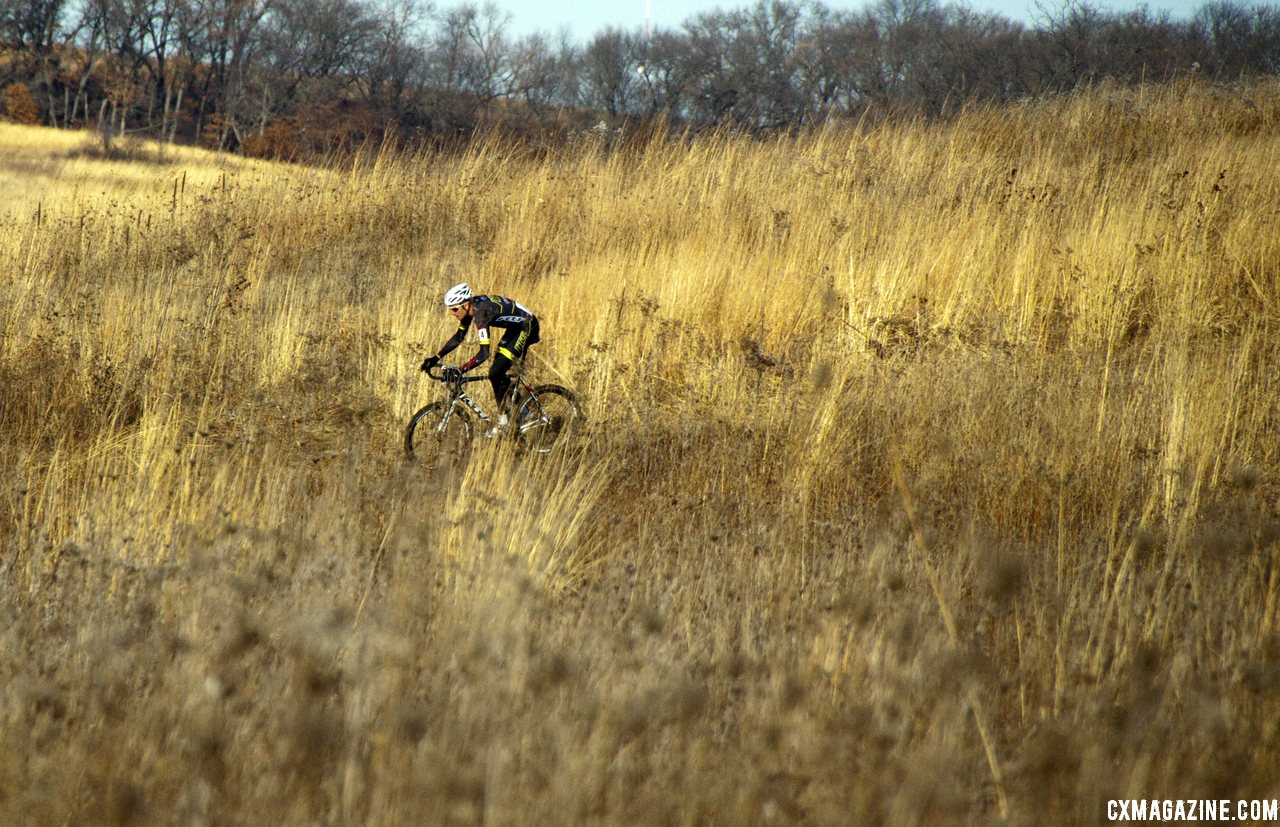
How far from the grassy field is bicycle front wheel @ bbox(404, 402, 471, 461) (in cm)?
30

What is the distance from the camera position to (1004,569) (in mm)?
2703

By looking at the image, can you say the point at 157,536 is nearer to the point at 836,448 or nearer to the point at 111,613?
the point at 111,613

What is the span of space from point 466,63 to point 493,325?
41.7 meters

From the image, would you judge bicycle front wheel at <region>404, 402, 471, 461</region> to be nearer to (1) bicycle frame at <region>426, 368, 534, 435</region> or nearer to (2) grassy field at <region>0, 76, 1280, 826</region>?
(1) bicycle frame at <region>426, 368, 534, 435</region>

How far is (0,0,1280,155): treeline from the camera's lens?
19.8 metres

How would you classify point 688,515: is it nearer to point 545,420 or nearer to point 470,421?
point 545,420

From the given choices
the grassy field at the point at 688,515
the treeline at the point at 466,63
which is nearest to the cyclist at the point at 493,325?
the grassy field at the point at 688,515

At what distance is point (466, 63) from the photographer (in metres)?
43.8

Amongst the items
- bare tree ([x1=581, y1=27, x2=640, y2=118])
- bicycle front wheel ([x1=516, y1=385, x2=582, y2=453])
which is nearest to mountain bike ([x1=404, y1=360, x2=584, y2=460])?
bicycle front wheel ([x1=516, y1=385, x2=582, y2=453])

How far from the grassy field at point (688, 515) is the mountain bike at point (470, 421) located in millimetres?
279

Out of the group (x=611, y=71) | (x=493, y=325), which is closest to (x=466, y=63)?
(x=611, y=71)

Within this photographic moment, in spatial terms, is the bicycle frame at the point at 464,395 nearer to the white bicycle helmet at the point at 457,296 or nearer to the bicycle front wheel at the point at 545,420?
the bicycle front wheel at the point at 545,420

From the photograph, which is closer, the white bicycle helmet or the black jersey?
the black jersey

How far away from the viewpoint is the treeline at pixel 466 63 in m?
19.8
